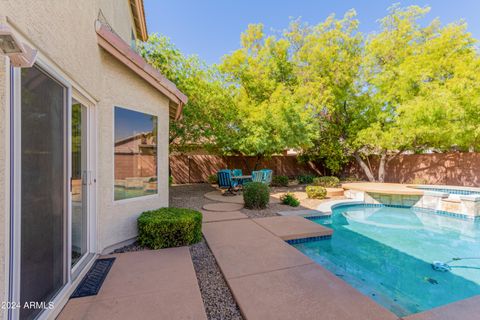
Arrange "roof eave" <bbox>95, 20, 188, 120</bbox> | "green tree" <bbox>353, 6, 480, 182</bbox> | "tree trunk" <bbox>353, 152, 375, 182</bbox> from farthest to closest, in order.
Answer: "tree trunk" <bbox>353, 152, 375, 182</bbox> → "green tree" <bbox>353, 6, 480, 182</bbox> → "roof eave" <bbox>95, 20, 188, 120</bbox>

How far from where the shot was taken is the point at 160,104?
588cm

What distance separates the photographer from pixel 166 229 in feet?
15.7

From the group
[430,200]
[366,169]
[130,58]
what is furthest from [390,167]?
[130,58]

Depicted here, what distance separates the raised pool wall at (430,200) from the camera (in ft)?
28.5

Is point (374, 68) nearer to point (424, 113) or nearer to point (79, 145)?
point (424, 113)

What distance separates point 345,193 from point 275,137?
5.00 metres

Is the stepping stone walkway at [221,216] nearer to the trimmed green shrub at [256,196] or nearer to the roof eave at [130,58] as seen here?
the trimmed green shrub at [256,196]

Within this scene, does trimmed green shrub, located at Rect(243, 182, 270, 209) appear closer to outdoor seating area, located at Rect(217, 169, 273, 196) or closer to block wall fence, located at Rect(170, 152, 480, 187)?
outdoor seating area, located at Rect(217, 169, 273, 196)

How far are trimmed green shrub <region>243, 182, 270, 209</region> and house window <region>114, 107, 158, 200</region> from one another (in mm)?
3791

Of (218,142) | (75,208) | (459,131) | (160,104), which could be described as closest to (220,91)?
(218,142)

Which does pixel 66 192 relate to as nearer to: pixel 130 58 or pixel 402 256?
pixel 130 58

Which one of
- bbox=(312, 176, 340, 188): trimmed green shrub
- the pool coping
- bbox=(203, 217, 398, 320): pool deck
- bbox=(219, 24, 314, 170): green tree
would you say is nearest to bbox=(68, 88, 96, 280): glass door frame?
bbox=(203, 217, 398, 320): pool deck

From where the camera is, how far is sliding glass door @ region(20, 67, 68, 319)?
7.21 ft

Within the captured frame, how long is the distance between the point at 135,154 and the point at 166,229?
74.7 inches
